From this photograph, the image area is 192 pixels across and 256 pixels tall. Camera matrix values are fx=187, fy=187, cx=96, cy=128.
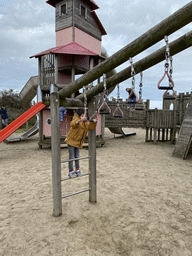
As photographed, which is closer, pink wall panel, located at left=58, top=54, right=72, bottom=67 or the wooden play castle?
the wooden play castle

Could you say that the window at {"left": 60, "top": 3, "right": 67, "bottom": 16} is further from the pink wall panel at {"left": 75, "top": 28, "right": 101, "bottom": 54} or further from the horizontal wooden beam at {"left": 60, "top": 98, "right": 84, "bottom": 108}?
the horizontal wooden beam at {"left": 60, "top": 98, "right": 84, "bottom": 108}

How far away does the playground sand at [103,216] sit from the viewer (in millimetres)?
2594

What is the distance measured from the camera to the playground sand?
2594 millimetres

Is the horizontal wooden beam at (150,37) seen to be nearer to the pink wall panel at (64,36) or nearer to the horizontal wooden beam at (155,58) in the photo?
the horizontal wooden beam at (155,58)

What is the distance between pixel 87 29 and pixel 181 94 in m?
6.88

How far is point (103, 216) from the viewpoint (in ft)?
11.0

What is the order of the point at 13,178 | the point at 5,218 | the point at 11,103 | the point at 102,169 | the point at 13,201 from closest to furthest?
the point at 5,218 → the point at 13,201 → the point at 13,178 → the point at 102,169 → the point at 11,103

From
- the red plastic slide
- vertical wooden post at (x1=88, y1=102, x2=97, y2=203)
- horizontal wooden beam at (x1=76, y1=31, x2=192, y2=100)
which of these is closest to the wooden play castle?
the red plastic slide

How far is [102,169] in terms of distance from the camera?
6152 millimetres

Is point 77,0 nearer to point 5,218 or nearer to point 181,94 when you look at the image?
point 181,94

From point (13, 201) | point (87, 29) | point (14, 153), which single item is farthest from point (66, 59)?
point (13, 201)

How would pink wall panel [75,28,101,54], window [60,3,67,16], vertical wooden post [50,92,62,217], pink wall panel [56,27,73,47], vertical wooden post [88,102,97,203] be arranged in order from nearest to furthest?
vertical wooden post [50,92,62,217] → vertical wooden post [88,102,97,203] → pink wall panel [56,27,73,47] → pink wall panel [75,28,101,54] → window [60,3,67,16]

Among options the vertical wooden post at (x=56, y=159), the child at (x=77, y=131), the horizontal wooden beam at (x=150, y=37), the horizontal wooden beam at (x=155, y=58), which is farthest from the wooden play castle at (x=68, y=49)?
the horizontal wooden beam at (x=150, y=37)

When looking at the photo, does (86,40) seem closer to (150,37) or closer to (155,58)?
(155,58)
